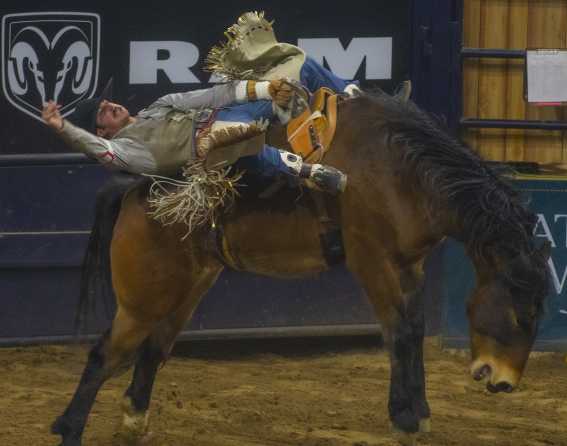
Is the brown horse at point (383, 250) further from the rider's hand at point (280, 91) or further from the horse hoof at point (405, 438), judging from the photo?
the rider's hand at point (280, 91)

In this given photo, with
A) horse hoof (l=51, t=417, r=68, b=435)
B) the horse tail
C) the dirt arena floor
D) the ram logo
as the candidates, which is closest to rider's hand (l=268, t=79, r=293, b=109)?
the horse tail

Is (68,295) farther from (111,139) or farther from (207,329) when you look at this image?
(111,139)

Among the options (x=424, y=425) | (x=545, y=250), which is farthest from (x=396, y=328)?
(x=545, y=250)

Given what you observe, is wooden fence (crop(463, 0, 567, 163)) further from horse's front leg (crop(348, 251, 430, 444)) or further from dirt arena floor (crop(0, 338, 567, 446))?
horse's front leg (crop(348, 251, 430, 444))

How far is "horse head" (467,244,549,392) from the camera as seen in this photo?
5.29 meters

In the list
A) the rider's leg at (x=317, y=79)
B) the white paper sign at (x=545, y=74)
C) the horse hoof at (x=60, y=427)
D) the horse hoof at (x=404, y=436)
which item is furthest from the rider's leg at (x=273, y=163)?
the white paper sign at (x=545, y=74)

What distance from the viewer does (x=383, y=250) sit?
562cm

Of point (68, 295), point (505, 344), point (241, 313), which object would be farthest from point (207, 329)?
point (505, 344)

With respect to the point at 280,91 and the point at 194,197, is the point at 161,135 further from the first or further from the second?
the point at 280,91

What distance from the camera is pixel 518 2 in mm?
7848

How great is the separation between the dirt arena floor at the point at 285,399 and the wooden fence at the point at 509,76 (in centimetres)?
128

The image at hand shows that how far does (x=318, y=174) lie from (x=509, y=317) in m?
1.00

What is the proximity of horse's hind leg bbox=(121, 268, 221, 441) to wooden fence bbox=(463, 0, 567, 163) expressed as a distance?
8.36 ft

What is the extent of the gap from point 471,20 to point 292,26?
43.5 inches
